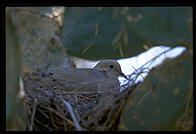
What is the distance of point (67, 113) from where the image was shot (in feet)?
9.81

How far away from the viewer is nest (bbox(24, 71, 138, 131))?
2801 millimetres

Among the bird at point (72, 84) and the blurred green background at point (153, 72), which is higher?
the blurred green background at point (153, 72)

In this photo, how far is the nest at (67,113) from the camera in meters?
2.80

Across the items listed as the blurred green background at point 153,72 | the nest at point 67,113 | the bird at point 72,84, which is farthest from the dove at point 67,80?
the blurred green background at point 153,72

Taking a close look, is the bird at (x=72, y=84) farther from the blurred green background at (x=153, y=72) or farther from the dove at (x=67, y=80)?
the blurred green background at (x=153, y=72)

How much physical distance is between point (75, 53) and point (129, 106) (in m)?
1.93

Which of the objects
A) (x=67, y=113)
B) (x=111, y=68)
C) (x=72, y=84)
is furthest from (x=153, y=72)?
(x=111, y=68)

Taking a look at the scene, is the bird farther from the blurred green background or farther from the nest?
the blurred green background

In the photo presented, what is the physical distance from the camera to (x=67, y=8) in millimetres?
3953

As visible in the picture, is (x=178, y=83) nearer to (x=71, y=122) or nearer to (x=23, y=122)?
(x=71, y=122)

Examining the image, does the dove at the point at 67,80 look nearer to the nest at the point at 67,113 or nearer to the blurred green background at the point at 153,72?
the nest at the point at 67,113

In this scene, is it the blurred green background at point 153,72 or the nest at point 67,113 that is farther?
the nest at point 67,113

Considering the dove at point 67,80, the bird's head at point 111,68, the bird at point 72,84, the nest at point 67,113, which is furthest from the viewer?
the bird's head at point 111,68

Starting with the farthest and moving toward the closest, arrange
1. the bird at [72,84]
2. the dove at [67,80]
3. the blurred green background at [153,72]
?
the dove at [67,80], the bird at [72,84], the blurred green background at [153,72]
